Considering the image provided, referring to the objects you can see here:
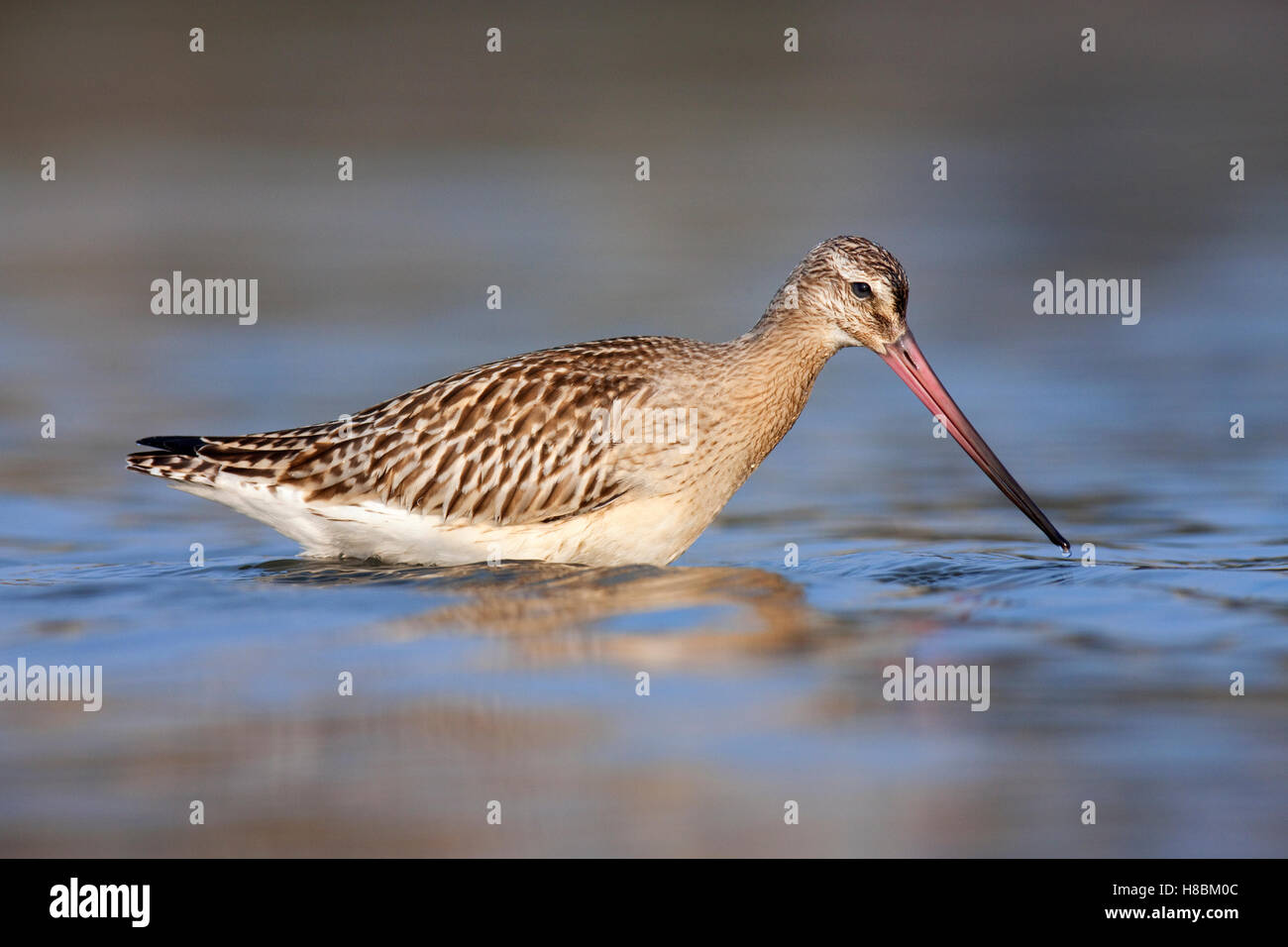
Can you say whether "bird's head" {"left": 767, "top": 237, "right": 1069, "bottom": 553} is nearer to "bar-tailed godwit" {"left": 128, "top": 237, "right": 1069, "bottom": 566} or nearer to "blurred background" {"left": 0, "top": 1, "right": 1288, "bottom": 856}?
"bar-tailed godwit" {"left": 128, "top": 237, "right": 1069, "bottom": 566}

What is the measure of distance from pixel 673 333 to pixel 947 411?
6107mm

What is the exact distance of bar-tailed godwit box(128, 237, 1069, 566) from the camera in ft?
30.0

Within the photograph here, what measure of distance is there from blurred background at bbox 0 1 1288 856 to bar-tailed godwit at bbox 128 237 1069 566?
27 cm

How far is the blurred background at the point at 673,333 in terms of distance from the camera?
21.6 feet

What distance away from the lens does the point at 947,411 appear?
31.0ft

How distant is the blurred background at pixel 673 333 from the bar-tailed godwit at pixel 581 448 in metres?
0.27

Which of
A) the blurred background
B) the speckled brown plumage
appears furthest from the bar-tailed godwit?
the blurred background

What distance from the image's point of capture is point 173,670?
308 inches

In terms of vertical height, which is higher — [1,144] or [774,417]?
[1,144]

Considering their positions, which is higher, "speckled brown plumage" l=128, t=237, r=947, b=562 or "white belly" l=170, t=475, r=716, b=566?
"speckled brown plumage" l=128, t=237, r=947, b=562

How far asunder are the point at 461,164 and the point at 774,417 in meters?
13.1

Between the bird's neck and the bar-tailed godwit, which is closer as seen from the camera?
the bar-tailed godwit
